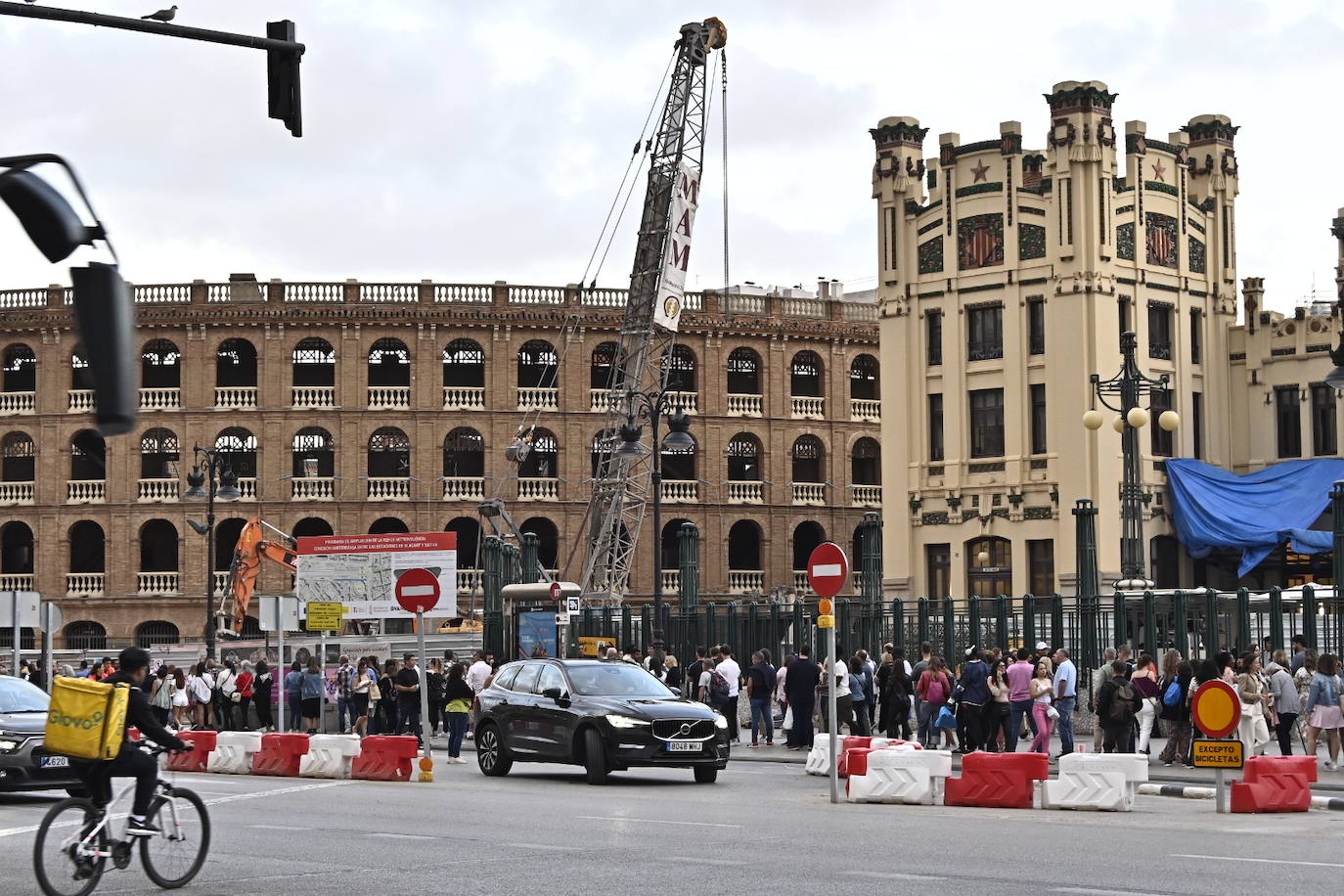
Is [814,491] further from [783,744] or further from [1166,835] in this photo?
[1166,835]

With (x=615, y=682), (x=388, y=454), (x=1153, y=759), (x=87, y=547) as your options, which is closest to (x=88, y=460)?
(x=87, y=547)

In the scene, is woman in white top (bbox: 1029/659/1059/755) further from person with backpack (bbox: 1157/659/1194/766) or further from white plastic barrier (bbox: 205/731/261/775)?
white plastic barrier (bbox: 205/731/261/775)

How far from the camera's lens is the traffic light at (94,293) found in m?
6.59

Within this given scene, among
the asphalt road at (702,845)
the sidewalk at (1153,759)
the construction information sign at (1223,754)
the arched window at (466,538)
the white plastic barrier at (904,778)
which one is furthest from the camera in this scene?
the arched window at (466,538)

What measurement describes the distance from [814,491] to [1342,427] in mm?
25123

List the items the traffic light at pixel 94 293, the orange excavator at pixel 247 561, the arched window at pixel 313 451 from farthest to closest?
the arched window at pixel 313 451
the orange excavator at pixel 247 561
the traffic light at pixel 94 293

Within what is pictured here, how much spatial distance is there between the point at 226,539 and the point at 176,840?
5968cm

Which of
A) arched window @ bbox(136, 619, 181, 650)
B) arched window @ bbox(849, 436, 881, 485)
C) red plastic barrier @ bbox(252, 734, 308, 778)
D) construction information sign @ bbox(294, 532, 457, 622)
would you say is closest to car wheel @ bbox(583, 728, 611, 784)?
red plastic barrier @ bbox(252, 734, 308, 778)

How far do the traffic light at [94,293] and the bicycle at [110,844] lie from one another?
5537 mm

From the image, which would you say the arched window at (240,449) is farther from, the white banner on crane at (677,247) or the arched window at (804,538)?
the arched window at (804,538)

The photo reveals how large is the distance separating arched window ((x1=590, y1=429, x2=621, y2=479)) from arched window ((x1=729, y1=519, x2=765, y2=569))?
19.8ft

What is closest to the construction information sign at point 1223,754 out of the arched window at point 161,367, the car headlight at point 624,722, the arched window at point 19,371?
the car headlight at point 624,722

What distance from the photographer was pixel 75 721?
12.1 meters

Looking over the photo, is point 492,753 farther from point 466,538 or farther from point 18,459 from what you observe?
point 18,459
